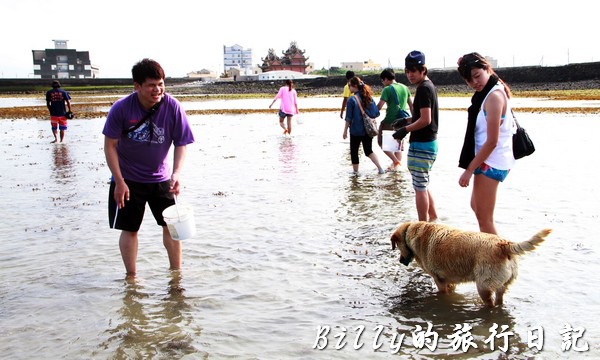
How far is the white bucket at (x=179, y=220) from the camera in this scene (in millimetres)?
5129

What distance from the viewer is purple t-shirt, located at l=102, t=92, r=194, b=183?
5103 mm

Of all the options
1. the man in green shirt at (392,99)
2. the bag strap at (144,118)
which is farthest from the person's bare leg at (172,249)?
the man in green shirt at (392,99)

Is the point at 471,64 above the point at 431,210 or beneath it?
above

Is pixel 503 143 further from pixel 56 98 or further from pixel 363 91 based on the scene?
pixel 56 98

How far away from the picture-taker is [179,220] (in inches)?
201

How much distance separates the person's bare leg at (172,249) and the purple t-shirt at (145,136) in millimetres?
601

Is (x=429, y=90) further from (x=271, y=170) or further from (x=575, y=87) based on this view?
(x=575, y=87)

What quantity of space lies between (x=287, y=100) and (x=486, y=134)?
1411 centimetres

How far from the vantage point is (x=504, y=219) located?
764 centimetres

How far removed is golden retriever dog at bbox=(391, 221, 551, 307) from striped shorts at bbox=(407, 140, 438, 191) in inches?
58.7

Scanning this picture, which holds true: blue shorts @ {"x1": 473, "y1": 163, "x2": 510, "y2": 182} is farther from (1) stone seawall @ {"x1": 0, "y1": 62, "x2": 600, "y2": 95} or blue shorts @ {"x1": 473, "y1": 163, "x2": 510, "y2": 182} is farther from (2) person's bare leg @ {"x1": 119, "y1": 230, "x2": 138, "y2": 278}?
(1) stone seawall @ {"x1": 0, "y1": 62, "x2": 600, "y2": 95}

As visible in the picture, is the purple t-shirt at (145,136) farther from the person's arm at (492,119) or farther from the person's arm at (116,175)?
the person's arm at (492,119)

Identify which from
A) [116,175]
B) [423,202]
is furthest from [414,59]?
[116,175]

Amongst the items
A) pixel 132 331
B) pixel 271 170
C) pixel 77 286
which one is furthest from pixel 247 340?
pixel 271 170
